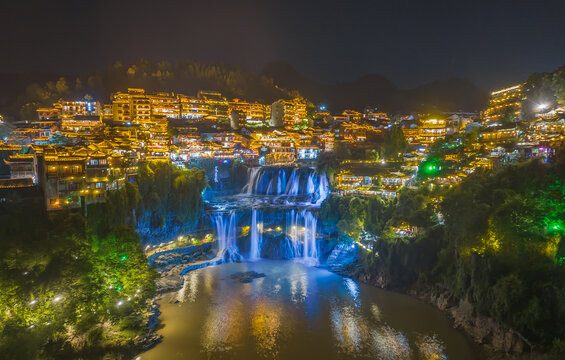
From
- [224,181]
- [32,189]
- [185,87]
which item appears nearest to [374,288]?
[32,189]

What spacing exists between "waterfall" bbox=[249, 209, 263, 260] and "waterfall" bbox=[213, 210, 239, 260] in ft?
4.53

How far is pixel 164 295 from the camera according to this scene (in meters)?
20.2

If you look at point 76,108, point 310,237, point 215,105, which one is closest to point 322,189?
point 310,237

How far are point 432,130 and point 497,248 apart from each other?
3154 cm

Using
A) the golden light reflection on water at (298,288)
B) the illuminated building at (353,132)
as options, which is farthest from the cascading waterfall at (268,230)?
the illuminated building at (353,132)

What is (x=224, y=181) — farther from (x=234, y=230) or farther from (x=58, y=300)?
(x=58, y=300)

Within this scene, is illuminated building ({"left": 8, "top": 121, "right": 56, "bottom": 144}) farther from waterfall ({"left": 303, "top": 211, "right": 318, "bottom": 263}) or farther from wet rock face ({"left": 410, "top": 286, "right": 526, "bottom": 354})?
wet rock face ({"left": 410, "top": 286, "right": 526, "bottom": 354})

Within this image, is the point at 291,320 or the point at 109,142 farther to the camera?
the point at 109,142

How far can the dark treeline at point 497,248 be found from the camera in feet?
45.1

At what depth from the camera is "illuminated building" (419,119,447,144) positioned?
4419cm

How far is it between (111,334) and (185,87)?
218 ft

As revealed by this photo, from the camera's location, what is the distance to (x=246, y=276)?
78.2 feet

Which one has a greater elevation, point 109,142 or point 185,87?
point 185,87

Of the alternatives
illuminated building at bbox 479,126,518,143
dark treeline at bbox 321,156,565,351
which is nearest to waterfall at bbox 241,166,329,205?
dark treeline at bbox 321,156,565,351
